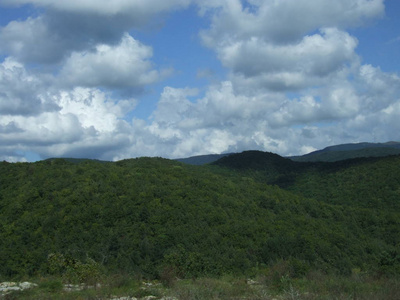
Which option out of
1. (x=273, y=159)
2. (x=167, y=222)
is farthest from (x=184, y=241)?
(x=273, y=159)

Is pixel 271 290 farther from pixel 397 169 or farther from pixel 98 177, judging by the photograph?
pixel 397 169

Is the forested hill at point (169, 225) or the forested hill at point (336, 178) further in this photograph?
the forested hill at point (336, 178)

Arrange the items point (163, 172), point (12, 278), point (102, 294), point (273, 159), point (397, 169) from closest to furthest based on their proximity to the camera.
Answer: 1. point (102, 294)
2. point (12, 278)
3. point (163, 172)
4. point (397, 169)
5. point (273, 159)

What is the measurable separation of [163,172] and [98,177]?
563cm

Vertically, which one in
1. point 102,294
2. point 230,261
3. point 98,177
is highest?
point 98,177

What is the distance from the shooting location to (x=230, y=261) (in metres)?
18.8

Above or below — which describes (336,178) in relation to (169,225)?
above

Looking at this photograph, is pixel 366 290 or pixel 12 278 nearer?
pixel 366 290

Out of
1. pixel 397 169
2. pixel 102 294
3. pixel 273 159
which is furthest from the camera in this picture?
pixel 273 159

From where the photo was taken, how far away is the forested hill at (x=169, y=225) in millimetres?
18359

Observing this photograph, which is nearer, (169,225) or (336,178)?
(169,225)

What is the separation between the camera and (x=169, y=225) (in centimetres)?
2092

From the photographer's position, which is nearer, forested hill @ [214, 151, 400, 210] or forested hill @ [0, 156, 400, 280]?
forested hill @ [0, 156, 400, 280]

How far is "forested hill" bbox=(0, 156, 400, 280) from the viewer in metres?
18.4
